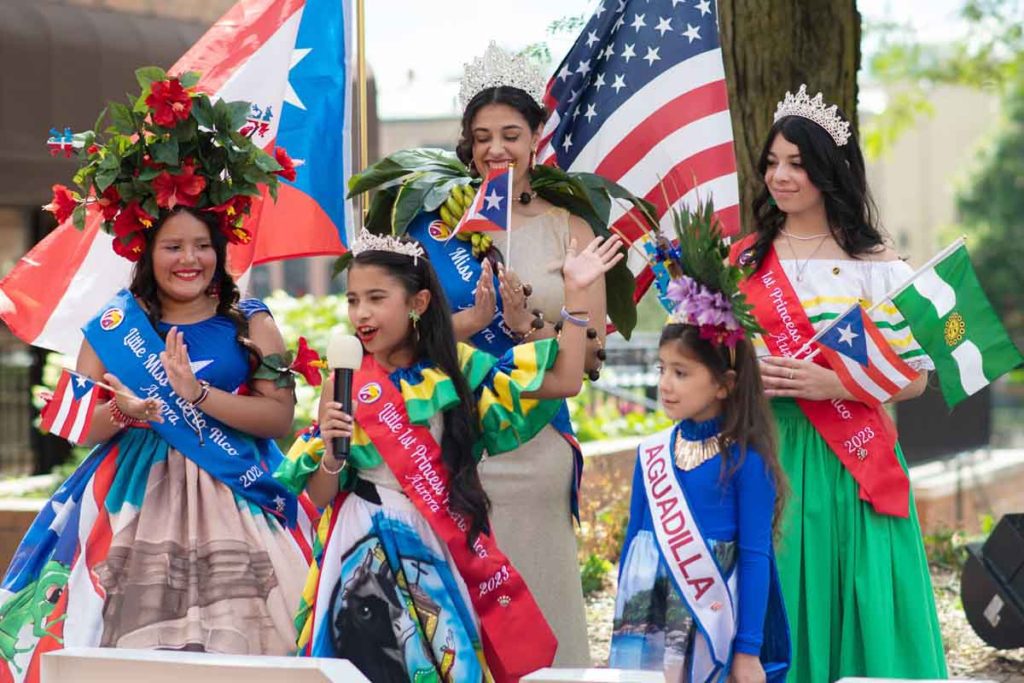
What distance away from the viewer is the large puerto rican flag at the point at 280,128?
18.8 feet

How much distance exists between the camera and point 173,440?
4.67m

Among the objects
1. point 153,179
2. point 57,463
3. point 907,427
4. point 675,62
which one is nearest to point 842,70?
point 675,62

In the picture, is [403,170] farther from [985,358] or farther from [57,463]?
[57,463]

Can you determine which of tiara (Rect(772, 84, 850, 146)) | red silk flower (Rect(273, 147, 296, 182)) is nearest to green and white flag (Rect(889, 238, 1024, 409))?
tiara (Rect(772, 84, 850, 146))

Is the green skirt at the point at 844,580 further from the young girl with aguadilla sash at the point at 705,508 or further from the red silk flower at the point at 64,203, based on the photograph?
the red silk flower at the point at 64,203

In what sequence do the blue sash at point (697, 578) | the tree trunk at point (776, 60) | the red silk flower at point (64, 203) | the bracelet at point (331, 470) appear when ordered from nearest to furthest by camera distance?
the blue sash at point (697, 578), the bracelet at point (331, 470), the red silk flower at point (64, 203), the tree trunk at point (776, 60)

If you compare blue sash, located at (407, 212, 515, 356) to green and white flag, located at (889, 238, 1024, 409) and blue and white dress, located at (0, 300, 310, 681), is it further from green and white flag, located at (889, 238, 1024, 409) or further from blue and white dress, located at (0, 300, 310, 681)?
green and white flag, located at (889, 238, 1024, 409)

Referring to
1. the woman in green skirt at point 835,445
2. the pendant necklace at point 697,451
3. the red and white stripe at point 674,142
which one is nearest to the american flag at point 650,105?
the red and white stripe at point 674,142

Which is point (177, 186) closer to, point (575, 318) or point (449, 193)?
point (449, 193)

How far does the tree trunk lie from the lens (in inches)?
271

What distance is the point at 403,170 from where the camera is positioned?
197 inches

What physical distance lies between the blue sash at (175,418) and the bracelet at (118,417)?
7cm

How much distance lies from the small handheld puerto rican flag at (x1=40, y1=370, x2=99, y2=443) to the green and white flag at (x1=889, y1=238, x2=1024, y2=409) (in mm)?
2258

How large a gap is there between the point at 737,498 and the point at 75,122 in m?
8.54
